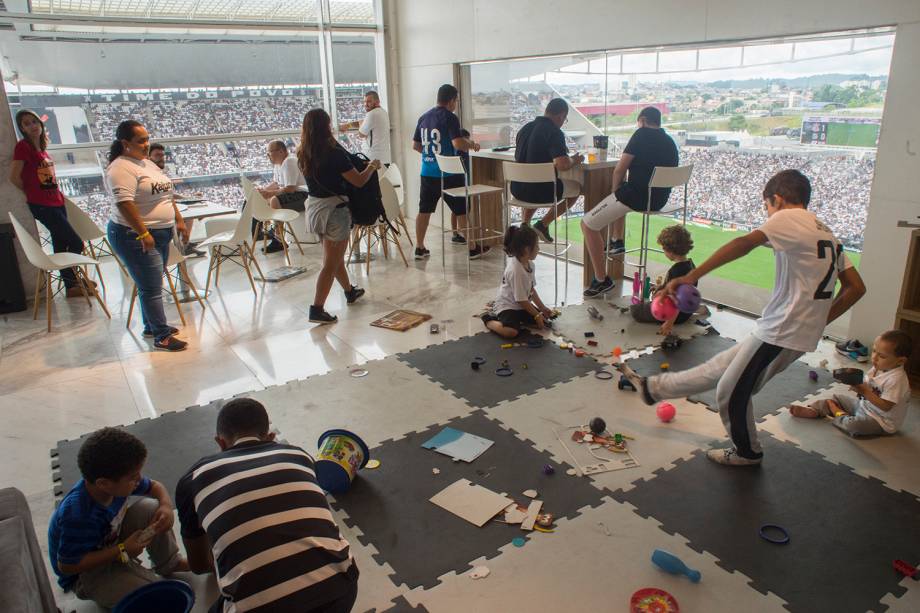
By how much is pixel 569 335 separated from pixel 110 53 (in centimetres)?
620

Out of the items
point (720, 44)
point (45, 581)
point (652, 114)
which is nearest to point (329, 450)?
point (45, 581)

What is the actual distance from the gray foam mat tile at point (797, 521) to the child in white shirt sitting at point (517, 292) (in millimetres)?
1835

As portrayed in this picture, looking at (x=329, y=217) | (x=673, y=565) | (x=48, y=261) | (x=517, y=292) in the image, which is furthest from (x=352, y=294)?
(x=673, y=565)

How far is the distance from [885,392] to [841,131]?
→ 84.6 inches

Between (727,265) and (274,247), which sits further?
(274,247)

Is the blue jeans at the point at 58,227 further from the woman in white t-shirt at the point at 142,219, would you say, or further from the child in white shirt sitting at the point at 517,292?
the child in white shirt sitting at the point at 517,292

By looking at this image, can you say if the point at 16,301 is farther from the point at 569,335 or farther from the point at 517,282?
the point at 569,335

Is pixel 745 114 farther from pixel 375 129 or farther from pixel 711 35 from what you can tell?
pixel 375 129

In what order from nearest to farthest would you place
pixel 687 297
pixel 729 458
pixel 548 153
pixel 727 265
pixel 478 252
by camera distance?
pixel 729 458
pixel 687 297
pixel 548 153
pixel 727 265
pixel 478 252

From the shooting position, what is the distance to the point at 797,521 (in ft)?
8.95

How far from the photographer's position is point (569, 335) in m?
4.77

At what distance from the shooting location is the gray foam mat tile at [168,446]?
3.19 m

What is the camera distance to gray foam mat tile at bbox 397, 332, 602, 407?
156 inches

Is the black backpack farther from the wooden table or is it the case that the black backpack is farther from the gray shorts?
the wooden table
